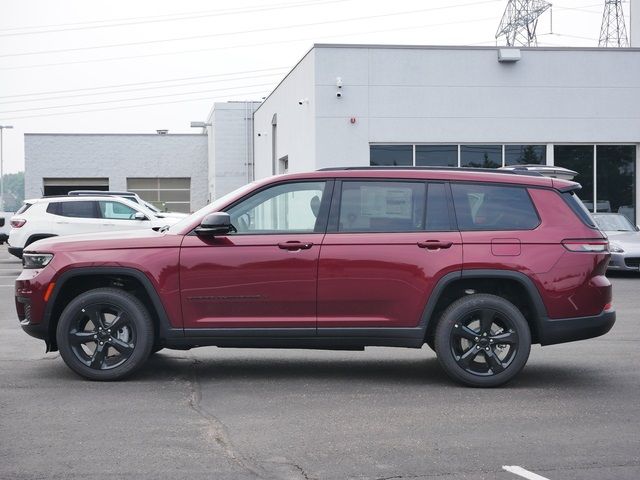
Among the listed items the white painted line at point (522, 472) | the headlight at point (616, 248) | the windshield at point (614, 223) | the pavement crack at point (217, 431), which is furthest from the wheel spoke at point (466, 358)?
the windshield at point (614, 223)

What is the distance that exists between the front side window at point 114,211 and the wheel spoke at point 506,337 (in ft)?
52.0

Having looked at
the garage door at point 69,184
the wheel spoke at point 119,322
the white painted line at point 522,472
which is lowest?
the white painted line at point 522,472

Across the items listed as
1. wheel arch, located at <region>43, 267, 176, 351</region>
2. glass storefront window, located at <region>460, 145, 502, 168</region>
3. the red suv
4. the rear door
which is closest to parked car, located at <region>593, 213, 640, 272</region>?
glass storefront window, located at <region>460, 145, 502, 168</region>

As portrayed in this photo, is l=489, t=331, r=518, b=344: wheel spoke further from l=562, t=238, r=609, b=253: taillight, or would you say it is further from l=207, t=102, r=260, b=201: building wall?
l=207, t=102, r=260, b=201: building wall

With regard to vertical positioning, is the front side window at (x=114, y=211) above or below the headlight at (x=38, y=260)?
above

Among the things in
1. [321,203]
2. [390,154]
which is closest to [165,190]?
[390,154]

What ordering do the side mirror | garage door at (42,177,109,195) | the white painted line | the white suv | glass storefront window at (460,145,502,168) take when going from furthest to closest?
garage door at (42,177,109,195), glass storefront window at (460,145,502,168), the white suv, the side mirror, the white painted line

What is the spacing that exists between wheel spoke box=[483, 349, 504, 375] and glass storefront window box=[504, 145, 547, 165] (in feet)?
66.6

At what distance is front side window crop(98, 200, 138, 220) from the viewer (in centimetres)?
2240

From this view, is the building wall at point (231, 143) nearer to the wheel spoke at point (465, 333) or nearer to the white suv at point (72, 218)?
the white suv at point (72, 218)

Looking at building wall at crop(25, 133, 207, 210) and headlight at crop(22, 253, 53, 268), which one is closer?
headlight at crop(22, 253, 53, 268)

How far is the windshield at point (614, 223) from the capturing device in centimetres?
1959

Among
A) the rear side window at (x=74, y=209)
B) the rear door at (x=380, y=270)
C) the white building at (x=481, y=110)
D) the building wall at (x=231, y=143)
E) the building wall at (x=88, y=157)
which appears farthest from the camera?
the building wall at (x=88, y=157)

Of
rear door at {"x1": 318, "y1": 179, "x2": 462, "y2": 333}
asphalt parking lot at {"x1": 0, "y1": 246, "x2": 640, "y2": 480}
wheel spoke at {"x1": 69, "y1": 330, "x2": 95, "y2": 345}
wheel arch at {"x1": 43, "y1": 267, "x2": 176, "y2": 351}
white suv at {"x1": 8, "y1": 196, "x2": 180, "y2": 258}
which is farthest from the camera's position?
white suv at {"x1": 8, "y1": 196, "x2": 180, "y2": 258}
